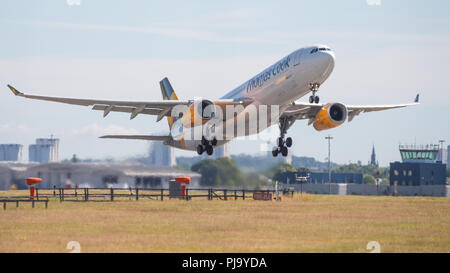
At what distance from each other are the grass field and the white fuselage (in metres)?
6.24

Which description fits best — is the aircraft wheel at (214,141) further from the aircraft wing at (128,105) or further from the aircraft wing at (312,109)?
the aircraft wing at (312,109)

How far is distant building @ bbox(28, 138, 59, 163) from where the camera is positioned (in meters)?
80.6

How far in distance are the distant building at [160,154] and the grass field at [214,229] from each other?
16.7 m

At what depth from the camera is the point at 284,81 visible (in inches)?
1657

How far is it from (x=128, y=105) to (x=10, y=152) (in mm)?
45000

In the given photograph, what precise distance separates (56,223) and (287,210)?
16.3m

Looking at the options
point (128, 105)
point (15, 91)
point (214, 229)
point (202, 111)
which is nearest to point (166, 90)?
point (128, 105)

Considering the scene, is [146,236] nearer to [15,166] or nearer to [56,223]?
[56,223]

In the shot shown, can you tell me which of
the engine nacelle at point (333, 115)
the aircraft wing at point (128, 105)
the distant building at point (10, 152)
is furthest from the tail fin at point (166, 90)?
the distant building at point (10, 152)

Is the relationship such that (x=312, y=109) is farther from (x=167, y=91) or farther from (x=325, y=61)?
(x=167, y=91)

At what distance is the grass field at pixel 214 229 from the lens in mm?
25812
